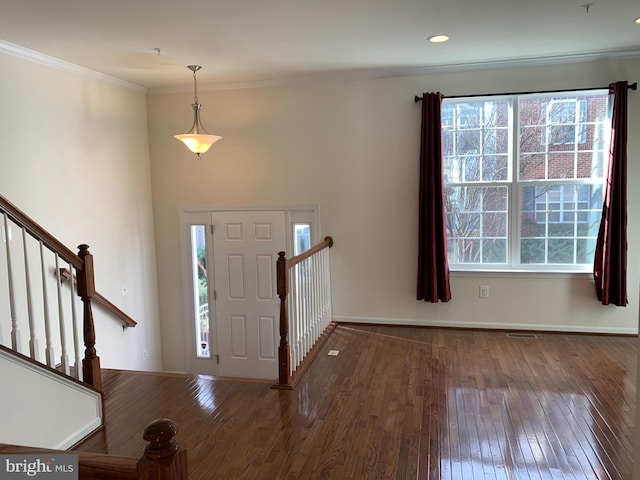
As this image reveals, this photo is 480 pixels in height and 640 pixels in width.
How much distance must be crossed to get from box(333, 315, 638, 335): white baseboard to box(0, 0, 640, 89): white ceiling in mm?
2586

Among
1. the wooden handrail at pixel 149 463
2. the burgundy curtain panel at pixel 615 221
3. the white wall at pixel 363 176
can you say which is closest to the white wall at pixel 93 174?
the white wall at pixel 363 176

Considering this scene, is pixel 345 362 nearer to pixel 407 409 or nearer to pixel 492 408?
pixel 407 409

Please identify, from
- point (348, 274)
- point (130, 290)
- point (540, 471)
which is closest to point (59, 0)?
point (130, 290)

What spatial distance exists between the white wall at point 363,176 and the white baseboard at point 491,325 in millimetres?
13

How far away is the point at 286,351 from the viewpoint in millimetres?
3605

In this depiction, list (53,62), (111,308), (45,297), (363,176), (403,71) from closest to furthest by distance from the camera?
(45,297) < (53,62) < (111,308) < (403,71) < (363,176)

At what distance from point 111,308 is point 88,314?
1.78 meters

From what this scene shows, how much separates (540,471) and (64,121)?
15.0ft

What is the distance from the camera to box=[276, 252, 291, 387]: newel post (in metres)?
3.57

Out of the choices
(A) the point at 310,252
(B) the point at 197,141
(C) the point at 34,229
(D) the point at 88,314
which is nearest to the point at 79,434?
(D) the point at 88,314

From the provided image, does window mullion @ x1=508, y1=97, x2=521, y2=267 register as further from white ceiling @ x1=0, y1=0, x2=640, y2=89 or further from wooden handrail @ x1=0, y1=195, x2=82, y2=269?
wooden handrail @ x1=0, y1=195, x2=82, y2=269

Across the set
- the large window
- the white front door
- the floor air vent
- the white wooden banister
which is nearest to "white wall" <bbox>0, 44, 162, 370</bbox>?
the white wooden banister

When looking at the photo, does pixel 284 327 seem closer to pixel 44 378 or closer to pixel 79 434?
pixel 79 434

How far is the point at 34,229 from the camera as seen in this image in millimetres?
2668
